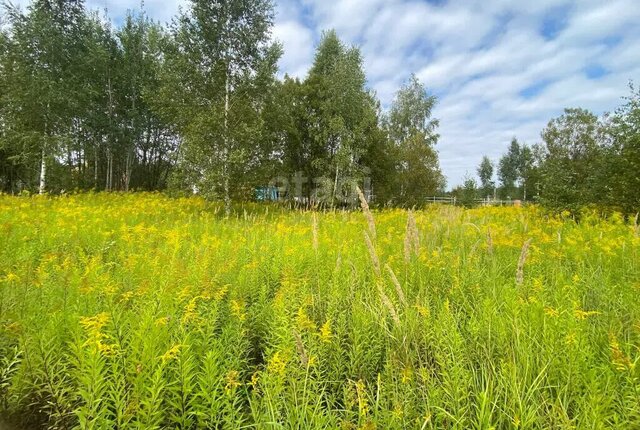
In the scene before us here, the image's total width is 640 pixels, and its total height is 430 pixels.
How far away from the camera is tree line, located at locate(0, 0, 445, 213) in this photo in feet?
37.3

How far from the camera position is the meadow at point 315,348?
1.33 metres

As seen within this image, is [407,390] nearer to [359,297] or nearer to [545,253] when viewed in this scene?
[359,297]

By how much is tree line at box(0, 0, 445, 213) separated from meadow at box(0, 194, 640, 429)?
351 inches

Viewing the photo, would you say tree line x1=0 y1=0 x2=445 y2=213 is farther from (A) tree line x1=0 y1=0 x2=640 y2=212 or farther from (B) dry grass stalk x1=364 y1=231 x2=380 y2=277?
(B) dry grass stalk x1=364 y1=231 x2=380 y2=277

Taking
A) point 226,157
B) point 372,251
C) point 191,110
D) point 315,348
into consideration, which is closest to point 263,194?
point 226,157

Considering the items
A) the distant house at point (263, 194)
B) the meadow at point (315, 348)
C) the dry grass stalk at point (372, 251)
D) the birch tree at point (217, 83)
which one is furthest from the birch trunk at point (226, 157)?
the dry grass stalk at point (372, 251)

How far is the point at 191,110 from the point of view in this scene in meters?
11.2

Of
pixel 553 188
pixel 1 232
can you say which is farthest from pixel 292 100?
pixel 1 232

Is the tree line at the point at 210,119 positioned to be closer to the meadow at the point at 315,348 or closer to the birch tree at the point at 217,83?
the birch tree at the point at 217,83

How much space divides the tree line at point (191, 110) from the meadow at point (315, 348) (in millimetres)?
8911

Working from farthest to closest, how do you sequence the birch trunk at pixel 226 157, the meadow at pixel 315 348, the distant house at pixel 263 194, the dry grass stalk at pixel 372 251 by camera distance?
1. the distant house at pixel 263 194
2. the birch trunk at pixel 226 157
3. the dry grass stalk at pixel 372 251
4. the meadow at pixel 315 348

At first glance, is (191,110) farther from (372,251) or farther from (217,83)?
(372,251)

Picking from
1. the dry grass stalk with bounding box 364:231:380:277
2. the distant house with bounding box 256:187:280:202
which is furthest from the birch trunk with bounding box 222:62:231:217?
the dry grass stalk with bounding box 364:231:380:277

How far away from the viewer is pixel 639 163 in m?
8.61
